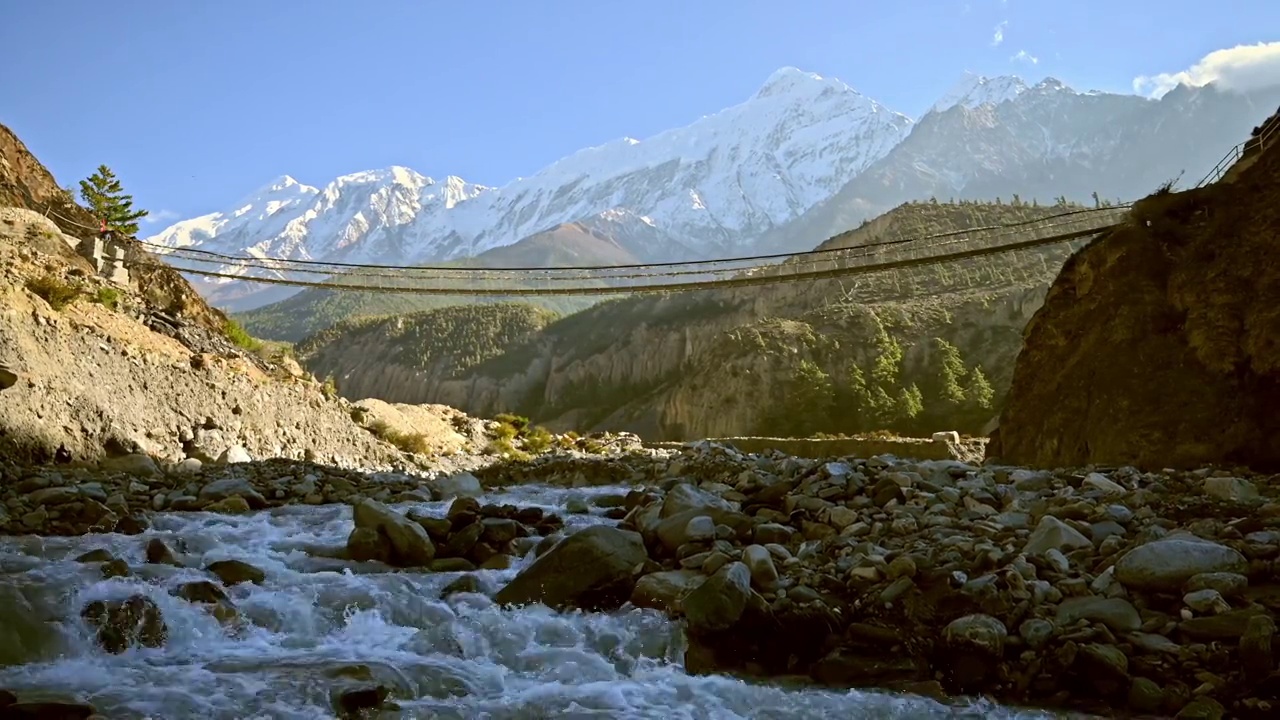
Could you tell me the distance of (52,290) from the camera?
10711 mm

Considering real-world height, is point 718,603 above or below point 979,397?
above

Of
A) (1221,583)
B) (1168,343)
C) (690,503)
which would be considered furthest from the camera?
(1168,343)

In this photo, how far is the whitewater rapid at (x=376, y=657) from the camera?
3.69 metres

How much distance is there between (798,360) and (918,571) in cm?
4234

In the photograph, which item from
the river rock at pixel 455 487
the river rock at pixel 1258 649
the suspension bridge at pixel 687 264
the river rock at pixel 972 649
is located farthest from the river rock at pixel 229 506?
the river rock at pixel 1258 649

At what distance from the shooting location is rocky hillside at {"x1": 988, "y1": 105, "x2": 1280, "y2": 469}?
7832 millimetres

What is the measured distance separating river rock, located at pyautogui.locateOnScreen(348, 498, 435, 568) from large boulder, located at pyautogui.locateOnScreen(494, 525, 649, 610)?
3.13 feet

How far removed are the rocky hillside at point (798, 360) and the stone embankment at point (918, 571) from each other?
113ft

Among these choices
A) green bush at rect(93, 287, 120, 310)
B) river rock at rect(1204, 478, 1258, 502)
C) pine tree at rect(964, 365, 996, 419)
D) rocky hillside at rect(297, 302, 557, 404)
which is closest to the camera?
river rock at rect(1204, 478, 1258, 502)

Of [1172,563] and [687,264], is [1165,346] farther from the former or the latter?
[687,264]

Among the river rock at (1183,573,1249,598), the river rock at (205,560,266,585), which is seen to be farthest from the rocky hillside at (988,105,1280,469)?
the river rock at (205,560,266,585)

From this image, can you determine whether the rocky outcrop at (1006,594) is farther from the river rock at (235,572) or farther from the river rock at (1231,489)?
the river rock at (235,572)

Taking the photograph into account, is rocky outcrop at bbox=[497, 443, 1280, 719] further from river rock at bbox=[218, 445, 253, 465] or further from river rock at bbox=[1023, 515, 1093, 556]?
river rock at bbox=[218, 445, 253, 465]

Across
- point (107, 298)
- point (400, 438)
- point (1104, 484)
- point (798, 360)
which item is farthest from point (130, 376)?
point (798, 360)
